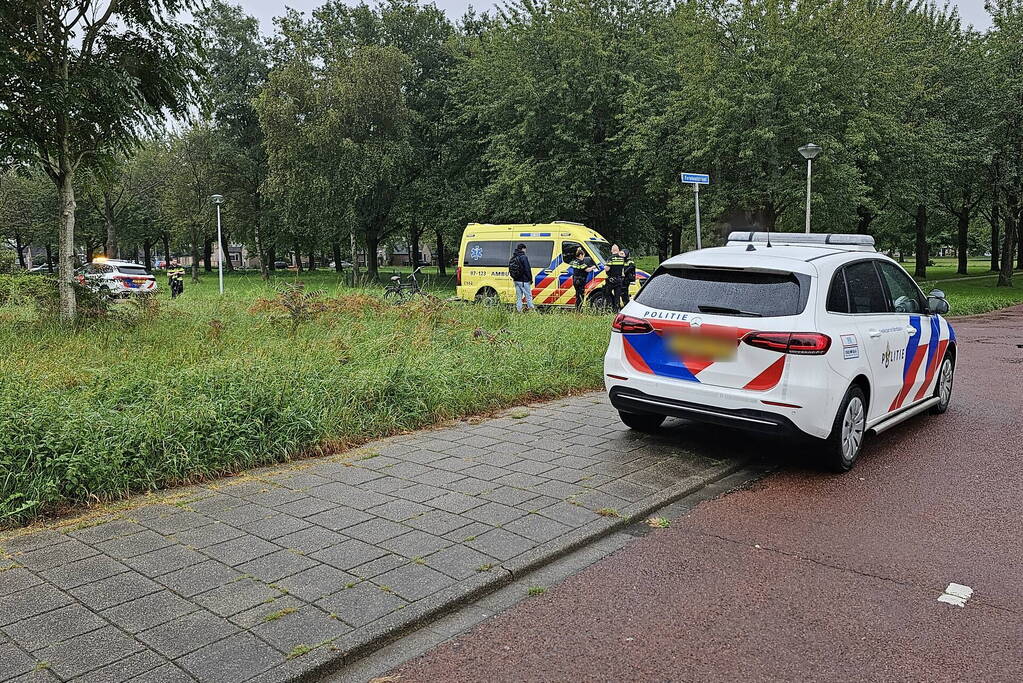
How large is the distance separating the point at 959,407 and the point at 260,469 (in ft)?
22.9

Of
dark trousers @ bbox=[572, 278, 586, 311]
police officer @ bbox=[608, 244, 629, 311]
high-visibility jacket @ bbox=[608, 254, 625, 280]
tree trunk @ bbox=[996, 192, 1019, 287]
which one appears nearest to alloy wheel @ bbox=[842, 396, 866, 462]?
police officer @ bbox=[608, 244, 629, 311]

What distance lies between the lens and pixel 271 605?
3.52 m

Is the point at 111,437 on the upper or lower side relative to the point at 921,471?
upper

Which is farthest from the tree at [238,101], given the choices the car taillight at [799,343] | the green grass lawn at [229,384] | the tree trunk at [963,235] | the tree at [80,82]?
the car taillight at [799,343]

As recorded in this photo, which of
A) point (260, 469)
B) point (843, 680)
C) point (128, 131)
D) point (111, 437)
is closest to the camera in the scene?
point (843, 680)

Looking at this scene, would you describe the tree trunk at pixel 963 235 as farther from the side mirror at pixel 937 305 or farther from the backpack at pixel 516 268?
the side mirror at pixel 937 305

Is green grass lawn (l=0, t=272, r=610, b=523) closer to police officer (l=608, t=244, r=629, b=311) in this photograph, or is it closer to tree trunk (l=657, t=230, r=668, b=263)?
police officer (l=608, t=244, r=629, b=311)

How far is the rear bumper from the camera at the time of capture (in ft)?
18.4

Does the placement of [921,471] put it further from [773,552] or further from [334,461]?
[334,461]

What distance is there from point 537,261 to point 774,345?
559 inches

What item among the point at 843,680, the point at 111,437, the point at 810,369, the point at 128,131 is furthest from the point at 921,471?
the point at 128,131

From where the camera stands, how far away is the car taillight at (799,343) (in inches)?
217

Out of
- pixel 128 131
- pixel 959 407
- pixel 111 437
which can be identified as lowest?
pixel 959 407

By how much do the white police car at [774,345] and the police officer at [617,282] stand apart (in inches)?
410
